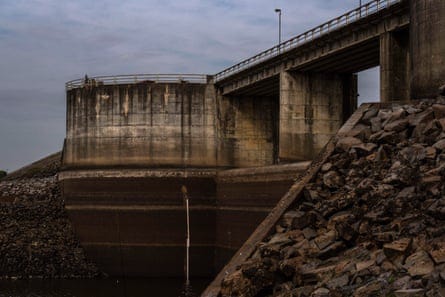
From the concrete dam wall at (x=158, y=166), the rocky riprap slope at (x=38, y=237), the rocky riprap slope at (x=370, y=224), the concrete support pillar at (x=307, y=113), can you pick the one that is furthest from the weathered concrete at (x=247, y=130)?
the rocky riprap slope at (x=370, y=224)

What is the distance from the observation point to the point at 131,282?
4709cm

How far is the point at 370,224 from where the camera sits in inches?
805

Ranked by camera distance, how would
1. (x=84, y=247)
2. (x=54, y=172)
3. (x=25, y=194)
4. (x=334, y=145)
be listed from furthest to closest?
(x=54, y=172) < (x=25, y=194) < (x=84, y=247) < (x=334, y=145)

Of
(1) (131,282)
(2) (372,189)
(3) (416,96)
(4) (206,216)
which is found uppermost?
(3) (416,96)

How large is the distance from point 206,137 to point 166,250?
313 inches

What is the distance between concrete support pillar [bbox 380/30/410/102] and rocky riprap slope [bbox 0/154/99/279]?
24.1 meters

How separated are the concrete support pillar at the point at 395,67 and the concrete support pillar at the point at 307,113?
10.1 meters

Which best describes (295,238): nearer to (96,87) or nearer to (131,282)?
→ (131,282)

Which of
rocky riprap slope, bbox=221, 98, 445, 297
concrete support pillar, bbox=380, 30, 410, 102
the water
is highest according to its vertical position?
concrete support pillar, bbox=380, 30, 410, 102

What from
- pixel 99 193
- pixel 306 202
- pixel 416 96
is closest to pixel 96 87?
pixel 99 193

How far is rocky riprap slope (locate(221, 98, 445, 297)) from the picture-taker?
17.7m

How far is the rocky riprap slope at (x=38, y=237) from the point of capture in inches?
1970

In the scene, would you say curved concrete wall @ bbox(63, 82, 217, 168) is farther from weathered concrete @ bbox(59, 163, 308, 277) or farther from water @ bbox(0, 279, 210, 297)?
water @ bbox(0, 279, 210, 297)

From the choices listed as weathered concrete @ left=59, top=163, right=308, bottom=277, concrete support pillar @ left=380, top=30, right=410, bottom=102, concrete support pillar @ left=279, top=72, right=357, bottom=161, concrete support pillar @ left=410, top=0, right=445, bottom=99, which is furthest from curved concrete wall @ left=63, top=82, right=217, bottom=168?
concrete support pillar @ left=410, top=0, right=445, bottom=99
